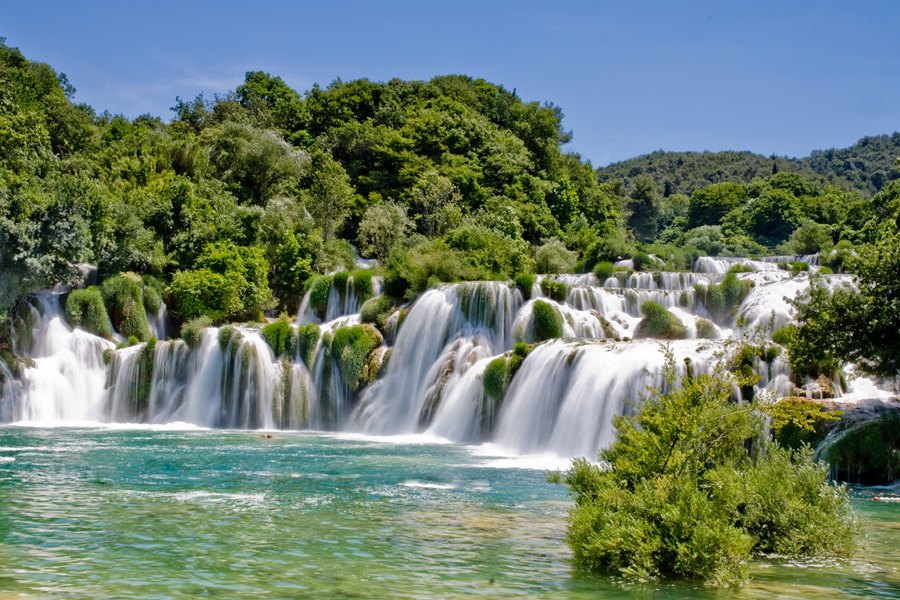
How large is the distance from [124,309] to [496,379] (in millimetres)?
21180

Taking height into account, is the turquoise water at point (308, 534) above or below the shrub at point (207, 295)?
below

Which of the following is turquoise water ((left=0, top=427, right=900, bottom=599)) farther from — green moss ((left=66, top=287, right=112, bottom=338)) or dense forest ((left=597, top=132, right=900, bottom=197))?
dense forest ((left=597, top=132, right=900, bottom=197))

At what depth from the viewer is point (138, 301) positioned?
43594mm

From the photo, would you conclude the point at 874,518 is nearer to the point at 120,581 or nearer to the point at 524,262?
the point at 120,581

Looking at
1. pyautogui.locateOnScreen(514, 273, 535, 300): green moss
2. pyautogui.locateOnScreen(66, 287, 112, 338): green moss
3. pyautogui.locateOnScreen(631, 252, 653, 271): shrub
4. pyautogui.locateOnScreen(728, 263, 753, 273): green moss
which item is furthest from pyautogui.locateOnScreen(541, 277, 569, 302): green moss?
pyautogui.locateOnScreen(66, 287, 112, 338): green moss

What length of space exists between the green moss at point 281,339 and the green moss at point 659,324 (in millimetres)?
14800

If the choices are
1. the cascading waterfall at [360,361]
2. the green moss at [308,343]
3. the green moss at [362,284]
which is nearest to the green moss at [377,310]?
the cascading waterfall at [360,361]

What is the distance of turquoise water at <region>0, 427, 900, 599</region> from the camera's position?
1116 cm

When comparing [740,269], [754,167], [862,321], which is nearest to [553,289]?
[740,269]

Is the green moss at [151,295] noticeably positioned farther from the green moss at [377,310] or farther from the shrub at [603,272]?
the shrub at [603,272]

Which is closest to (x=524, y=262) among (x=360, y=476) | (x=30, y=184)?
(x=30, y=184)

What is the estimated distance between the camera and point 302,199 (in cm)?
5881

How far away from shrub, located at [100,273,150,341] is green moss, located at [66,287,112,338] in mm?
848

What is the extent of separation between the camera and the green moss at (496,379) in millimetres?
31109
